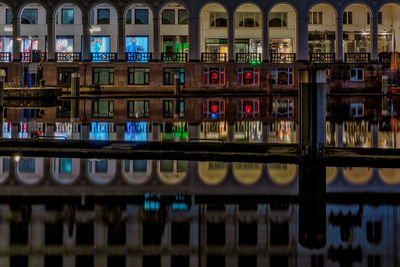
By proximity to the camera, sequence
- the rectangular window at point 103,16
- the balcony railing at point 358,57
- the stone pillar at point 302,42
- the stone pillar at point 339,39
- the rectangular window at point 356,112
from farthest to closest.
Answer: the rectangular window at point 103,16 < the balcony railing at point 358,57 < the stone pillar at point 339,39 < the stone pillar at point 302,42 < the rectangular window at point 356,112

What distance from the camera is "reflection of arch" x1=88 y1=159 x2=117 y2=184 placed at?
9.32 meters

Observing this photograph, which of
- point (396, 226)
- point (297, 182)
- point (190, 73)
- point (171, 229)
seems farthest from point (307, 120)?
point (190, 73)

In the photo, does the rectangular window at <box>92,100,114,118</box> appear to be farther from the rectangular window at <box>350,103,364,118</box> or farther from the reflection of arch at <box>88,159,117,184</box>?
the reflection of arch at <box>88,159,117,184</box>

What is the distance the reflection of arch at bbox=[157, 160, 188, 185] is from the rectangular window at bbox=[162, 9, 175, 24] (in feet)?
187

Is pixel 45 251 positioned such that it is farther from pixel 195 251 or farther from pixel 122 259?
pixel 195 251

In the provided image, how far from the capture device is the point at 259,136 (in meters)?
17.4

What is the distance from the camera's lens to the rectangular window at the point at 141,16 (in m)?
67.2

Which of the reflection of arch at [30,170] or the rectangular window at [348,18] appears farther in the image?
the rectangular window at [348,18]

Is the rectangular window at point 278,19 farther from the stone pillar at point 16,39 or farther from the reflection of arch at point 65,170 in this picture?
the reflection of arch at point 65,170

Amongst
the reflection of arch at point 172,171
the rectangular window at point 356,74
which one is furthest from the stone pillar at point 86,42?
the reflection of arch at point 172,171

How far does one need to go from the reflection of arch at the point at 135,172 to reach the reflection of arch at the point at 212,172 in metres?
0.96

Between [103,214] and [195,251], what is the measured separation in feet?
5.90

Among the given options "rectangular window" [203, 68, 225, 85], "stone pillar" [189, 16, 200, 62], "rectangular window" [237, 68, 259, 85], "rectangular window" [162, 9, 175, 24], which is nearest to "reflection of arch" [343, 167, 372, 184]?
"rectangular window" [203, 68, 225, 85]

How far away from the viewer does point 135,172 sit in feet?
33.3
